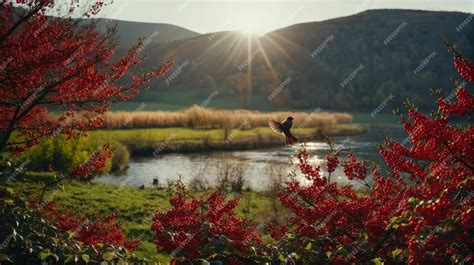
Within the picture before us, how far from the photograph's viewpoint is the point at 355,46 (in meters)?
170

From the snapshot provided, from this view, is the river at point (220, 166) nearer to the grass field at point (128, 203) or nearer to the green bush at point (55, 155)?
the grass field at point (128, 203)

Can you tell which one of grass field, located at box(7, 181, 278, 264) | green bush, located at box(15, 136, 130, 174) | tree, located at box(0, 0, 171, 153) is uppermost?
tree, located at box(0, 0, 171, 153)

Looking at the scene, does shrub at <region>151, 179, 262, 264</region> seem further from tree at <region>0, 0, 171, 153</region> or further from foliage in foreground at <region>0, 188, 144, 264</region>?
tree at <region>0, 0, 171, 153</region>

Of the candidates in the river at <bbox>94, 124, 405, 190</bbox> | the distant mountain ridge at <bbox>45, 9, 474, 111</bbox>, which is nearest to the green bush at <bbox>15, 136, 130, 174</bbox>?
the river at <bbox>94, 124, 405, 190</bbox>

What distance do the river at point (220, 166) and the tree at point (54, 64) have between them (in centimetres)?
1699

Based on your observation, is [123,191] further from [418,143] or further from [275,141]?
[275,141]

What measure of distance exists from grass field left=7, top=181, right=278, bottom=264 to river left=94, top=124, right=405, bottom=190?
8.12ft

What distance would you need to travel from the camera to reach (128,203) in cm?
2170

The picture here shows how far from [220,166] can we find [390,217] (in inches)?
1284

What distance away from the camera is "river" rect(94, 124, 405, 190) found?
1230 inches

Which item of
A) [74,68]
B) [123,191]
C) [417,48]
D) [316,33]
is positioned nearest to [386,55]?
[417,48]

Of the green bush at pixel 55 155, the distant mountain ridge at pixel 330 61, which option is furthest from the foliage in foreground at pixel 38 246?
the distant mountain ridge at pixel 330 61

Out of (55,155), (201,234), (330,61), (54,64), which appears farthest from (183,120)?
(330,61)

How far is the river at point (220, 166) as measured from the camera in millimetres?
31247
